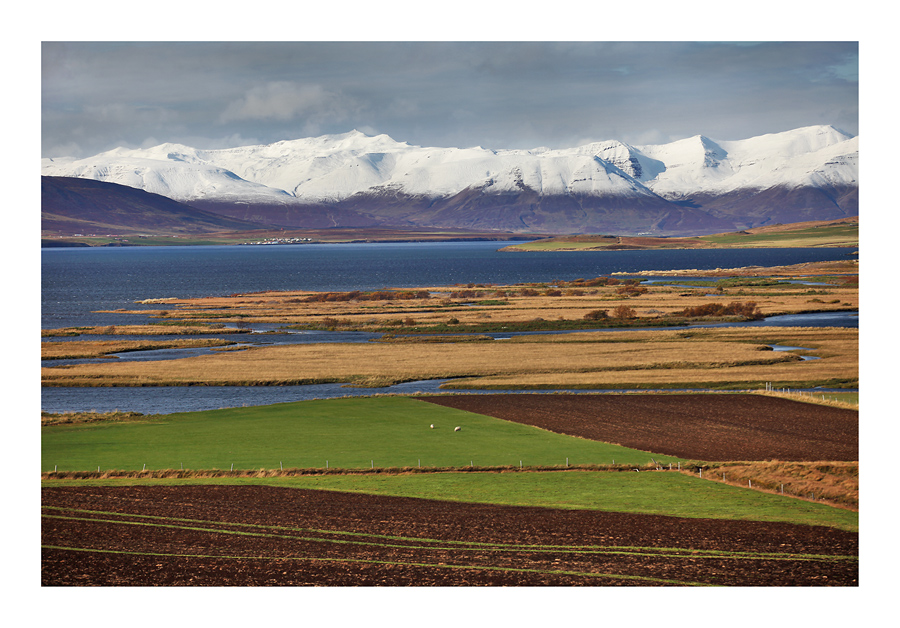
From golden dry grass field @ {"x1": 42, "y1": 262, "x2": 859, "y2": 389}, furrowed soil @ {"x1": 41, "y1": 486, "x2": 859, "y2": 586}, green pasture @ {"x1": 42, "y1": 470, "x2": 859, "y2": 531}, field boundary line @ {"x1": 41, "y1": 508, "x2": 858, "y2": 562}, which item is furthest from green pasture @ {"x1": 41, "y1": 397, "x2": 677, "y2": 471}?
golden dry grass field @ {"x1": 42, "y1": 262, "x2": 859, "y2": 389}

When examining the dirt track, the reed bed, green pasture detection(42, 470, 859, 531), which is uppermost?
the reed bed

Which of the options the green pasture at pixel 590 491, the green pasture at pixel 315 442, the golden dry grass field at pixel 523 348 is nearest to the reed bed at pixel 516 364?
the golden dry grass field at pixel 523 348

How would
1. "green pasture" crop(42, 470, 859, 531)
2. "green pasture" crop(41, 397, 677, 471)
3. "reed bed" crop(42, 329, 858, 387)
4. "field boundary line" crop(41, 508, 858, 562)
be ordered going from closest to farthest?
"field boundary line" crop(41, 508, 858, 562)
"green pasture" crop(42, 470, 859, 531)
"green pasture" crop(41, 397, 677, 471)
"reed bed" crop(42, 329, 858, 387)

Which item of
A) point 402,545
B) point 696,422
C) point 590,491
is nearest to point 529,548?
point 402,545

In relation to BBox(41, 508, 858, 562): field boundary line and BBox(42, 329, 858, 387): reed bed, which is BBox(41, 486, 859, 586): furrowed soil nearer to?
BBox(41, 508, 858, 562): field boundary line

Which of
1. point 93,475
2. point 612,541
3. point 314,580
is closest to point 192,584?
point 314,580
